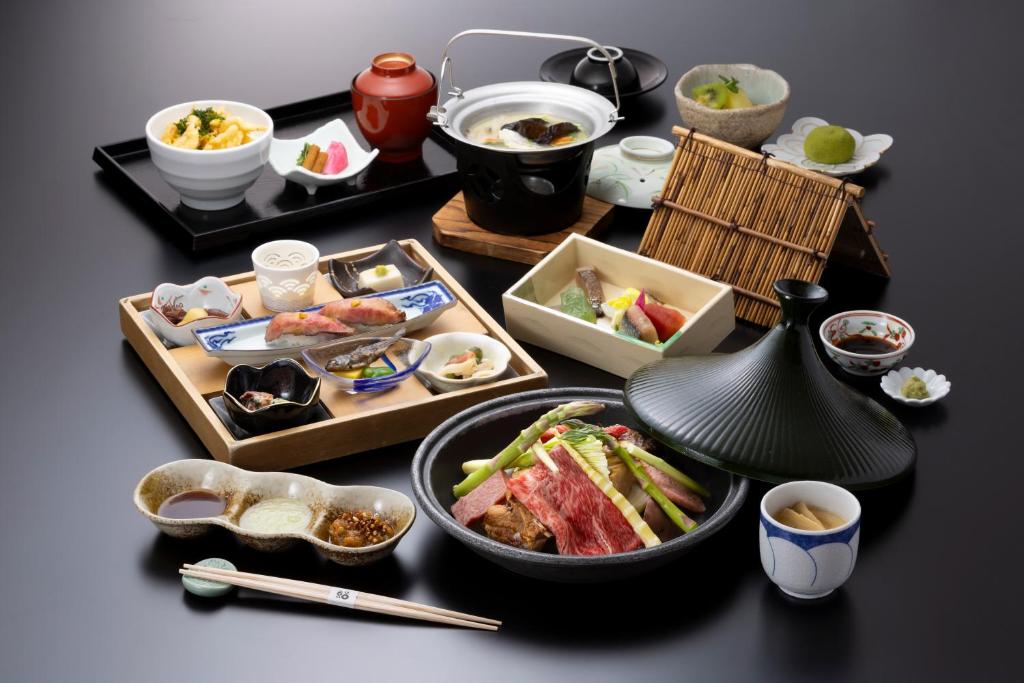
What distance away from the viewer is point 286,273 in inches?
108

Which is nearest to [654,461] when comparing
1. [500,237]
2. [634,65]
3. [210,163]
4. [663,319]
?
[663,319]

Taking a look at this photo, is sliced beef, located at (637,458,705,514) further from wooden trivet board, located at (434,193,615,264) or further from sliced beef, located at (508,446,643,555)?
wooden trivet board, located at (434,193,615,264)

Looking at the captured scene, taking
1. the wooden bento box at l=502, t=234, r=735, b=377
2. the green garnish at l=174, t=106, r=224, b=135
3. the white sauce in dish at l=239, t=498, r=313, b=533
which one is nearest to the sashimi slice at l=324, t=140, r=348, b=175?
the green garnish at l=174, t=106, r=224, b=135

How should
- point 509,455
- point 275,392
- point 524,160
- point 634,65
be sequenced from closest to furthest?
1. point 509,455
2. point 275,392
3. point 524,160
4. point 634,65

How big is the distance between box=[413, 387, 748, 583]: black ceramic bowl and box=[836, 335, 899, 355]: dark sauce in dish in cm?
59

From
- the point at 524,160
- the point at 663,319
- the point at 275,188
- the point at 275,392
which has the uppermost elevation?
the point at 524,160

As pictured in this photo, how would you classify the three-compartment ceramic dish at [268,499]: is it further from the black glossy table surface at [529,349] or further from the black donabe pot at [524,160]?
the black donabe pot at [524,160]

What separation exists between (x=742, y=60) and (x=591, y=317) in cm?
168

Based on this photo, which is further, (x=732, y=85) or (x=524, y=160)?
(x=732, y=85)

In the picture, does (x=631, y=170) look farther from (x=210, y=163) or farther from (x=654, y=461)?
(x=654, y=461)

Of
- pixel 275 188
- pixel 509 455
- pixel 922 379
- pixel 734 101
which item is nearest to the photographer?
pixel 509 455

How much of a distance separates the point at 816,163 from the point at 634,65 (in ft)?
2.32

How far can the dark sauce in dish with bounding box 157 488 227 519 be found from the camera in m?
2.20

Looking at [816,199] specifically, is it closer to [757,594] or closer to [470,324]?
[470,324]
